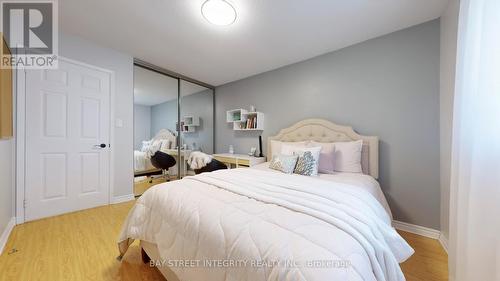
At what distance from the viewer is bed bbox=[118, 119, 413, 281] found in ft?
2.18

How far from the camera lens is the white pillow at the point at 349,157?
2.22m

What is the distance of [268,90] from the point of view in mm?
3518

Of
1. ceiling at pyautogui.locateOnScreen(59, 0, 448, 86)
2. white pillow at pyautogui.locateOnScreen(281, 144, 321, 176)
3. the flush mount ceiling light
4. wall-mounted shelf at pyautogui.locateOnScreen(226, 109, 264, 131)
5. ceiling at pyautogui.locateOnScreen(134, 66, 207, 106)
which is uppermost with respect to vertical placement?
ceiling at pyautogui.locateOnScreen(59, 0, 448, 86)

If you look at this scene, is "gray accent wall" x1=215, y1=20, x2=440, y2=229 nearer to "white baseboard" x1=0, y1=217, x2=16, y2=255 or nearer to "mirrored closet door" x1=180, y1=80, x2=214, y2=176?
"mirrored closet door" x1=180, y1=80, x2=214, y2=176

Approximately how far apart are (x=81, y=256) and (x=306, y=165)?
2186 mm

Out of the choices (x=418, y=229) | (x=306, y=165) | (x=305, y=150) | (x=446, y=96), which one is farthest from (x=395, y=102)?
(x=418, y=229)

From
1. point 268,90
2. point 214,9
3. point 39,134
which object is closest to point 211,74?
point 268,90

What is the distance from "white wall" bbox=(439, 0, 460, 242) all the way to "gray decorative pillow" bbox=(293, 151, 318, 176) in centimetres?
115

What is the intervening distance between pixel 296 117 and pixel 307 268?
268 centimetres

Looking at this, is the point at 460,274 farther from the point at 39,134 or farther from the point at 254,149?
the point at 39,134

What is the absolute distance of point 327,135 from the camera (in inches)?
104

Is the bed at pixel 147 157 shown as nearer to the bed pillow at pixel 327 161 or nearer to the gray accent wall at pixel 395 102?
the gray accent wall at pixel 395 102

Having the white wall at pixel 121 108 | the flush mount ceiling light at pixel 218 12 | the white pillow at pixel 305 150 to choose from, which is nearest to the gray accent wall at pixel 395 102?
the white pillow at pixel 305 150

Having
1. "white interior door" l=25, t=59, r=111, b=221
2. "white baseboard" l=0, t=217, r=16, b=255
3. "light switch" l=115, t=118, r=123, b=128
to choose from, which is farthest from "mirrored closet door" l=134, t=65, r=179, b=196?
"white baseboard" l=0, t=217, r=16, b=255
